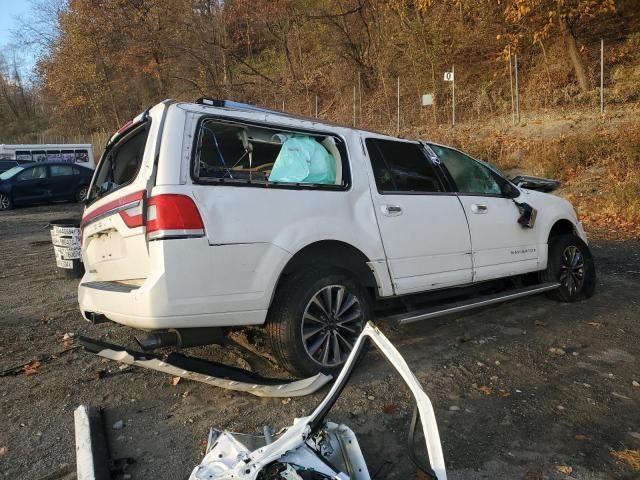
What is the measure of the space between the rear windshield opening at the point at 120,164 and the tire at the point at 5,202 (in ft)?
49.0

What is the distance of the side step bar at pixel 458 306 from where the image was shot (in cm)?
398

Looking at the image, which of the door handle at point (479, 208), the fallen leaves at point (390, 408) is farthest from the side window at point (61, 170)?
the fallen leaves at point (390, 408)

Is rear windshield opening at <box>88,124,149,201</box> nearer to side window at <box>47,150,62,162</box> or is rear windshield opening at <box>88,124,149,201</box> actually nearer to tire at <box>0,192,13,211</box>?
tire at <box>0,192,13,211</box>

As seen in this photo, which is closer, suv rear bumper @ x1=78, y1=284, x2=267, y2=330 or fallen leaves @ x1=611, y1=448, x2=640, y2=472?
fallen leaves @ x1=611, y1=448, x2=640, y2=472

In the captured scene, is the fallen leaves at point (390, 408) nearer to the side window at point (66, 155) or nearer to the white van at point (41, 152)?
the white van at point (41, 152)

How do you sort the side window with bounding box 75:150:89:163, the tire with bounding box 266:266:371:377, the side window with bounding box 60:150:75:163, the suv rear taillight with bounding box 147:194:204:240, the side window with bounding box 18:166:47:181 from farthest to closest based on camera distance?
the side window with bounding box 75:150:89:163, the side window with bounding box 60:150:75:163, the side window with bounding box 18:166:47:181, the tire with bounding box 266:266:371:377, the suv rear taillight with bounding box 147:194:204:240

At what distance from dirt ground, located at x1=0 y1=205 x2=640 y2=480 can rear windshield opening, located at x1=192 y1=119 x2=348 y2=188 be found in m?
1.46

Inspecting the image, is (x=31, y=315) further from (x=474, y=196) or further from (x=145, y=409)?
(x=474, y=196)

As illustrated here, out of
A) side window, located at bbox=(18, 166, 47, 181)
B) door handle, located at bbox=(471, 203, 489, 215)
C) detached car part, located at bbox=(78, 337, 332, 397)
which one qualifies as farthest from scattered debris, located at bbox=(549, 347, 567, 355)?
side window, located at bbox=(18, 166, 47, 181)

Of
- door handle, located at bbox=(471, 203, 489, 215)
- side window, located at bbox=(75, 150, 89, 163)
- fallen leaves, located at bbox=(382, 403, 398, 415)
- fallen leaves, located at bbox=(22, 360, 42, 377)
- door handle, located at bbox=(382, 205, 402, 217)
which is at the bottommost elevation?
fallen leaves, located at bbox=(382, 403, 398, 415)

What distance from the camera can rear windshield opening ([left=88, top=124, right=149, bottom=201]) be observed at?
11.6 feet

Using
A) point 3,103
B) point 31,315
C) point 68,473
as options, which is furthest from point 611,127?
point 3,103

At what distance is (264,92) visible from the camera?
29.7 metres

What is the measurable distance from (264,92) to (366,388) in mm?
27839
